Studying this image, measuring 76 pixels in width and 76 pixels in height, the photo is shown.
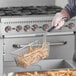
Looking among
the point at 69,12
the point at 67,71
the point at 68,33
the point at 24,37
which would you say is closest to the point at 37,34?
the point at 24,37

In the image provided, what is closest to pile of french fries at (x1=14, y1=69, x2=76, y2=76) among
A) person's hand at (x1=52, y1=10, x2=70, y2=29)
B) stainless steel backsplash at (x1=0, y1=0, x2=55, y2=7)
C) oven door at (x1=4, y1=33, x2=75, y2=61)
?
person's hand at (x1=52, y1=10, x2=70, y2=29)

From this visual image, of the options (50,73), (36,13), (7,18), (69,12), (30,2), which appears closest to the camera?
(50,73)

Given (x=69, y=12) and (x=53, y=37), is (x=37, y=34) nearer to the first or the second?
(x=53, y=37)

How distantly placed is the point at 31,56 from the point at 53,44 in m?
0.92

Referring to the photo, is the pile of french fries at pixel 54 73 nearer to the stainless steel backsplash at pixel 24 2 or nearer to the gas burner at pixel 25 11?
the gas burner at pixel 25 11

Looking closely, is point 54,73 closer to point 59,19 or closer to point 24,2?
point 59,19

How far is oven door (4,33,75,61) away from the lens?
2.67m

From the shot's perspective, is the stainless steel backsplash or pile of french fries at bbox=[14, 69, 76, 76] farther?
the stainless steel backsplash

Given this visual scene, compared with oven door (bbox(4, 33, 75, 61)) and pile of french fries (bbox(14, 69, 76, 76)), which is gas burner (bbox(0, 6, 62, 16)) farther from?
pile of french fries (bbox(14, 69, 76, 76))

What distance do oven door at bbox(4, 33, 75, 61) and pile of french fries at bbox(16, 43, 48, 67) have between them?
761 mm

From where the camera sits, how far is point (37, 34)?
107 inches

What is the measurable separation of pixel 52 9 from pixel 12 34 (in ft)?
1.77

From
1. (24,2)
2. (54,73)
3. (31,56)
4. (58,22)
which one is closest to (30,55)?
(31,56)

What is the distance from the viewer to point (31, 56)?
6.01 feet
